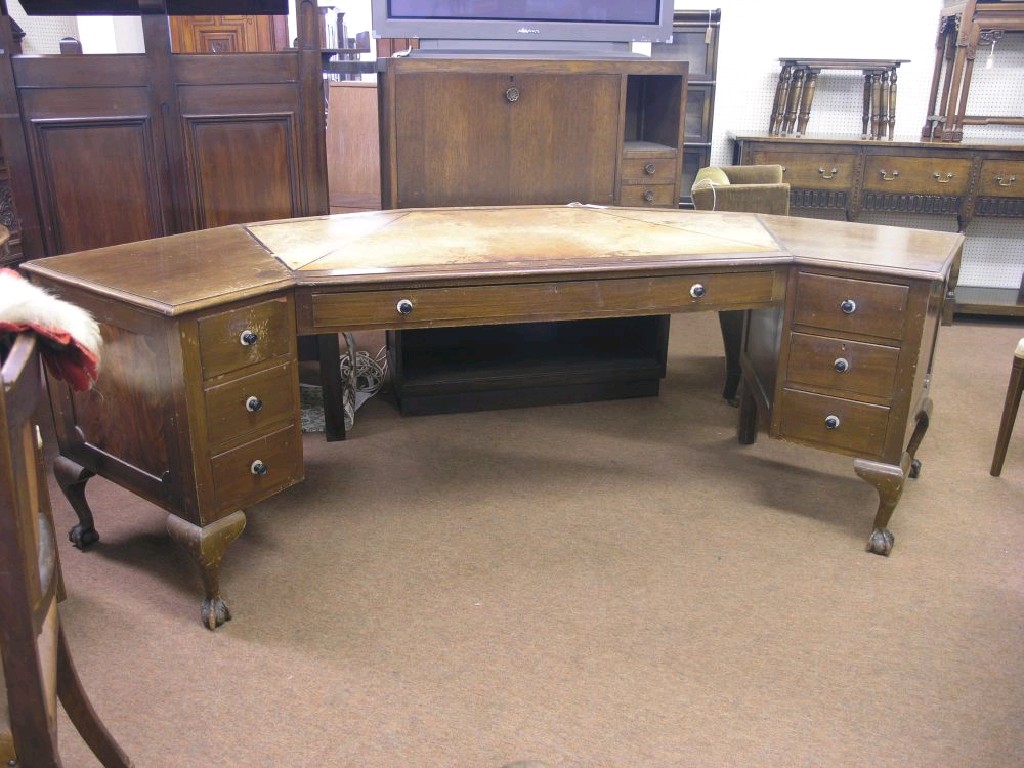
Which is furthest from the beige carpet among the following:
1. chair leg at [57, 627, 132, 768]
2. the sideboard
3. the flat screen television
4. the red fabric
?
the sideboard

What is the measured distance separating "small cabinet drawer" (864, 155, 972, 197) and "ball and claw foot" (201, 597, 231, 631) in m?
3.73

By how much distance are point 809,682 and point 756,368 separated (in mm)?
1130

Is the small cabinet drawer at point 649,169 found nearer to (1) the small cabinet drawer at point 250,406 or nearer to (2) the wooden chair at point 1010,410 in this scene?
(2) the wooden chair at point 1010,410

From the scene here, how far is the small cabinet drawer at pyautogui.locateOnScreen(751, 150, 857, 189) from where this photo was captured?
4527 mm

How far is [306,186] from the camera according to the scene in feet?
10.6

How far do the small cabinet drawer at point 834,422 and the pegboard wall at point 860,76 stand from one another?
272 centimetres

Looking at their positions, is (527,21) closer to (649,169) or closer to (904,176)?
(649,169)

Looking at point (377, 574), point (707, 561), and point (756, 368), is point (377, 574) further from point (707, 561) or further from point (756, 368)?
point (756, 368)

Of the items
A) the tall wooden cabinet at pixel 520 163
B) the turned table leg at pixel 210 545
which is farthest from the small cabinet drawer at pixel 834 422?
the turned table leg at pixel 210 545

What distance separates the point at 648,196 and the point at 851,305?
3.97 ft

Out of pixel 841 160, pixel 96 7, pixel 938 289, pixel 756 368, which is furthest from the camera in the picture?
pixel 841 160

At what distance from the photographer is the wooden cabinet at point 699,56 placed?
4.63 metres

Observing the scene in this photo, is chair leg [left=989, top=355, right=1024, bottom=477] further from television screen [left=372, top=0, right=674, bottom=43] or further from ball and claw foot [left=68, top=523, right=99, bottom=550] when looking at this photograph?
ball and claw foot [left=68, top=523, right=99, bottom=550]

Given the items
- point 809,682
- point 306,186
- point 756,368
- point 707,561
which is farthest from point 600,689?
point 306,186
